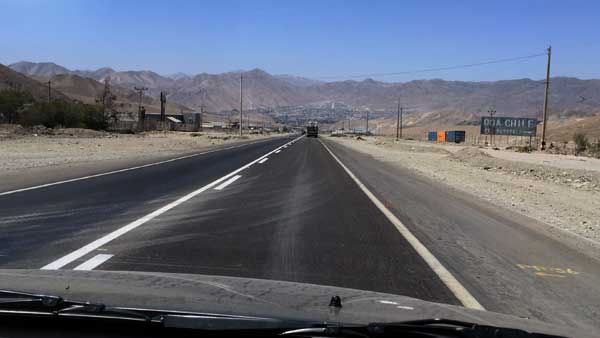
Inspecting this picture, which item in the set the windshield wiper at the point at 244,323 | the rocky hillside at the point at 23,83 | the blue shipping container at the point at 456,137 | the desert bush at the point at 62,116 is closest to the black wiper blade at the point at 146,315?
the windshield wiper at the point at 244,323

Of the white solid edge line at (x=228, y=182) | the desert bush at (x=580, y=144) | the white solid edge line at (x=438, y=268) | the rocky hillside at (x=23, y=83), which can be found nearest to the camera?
the white solid edge line at (x=438, y=268)

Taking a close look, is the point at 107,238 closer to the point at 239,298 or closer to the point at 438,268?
the point at 438,268

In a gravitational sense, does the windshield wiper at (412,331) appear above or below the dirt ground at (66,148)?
above

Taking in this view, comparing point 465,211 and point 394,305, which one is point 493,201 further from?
point 394,305

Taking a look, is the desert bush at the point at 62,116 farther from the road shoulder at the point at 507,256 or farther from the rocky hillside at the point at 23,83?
the road shoulder at the point at 507,256

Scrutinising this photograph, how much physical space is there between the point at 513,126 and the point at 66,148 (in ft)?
206

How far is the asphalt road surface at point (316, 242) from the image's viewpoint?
22.1ft

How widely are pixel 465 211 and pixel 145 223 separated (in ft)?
23.4

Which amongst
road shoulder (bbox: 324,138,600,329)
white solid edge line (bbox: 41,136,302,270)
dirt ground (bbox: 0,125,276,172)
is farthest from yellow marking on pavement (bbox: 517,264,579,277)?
dirt ground (bbox: 0,125,276,172)

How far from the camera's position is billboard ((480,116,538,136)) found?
272 feet

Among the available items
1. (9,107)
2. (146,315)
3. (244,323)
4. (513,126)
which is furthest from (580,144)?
(146,315)

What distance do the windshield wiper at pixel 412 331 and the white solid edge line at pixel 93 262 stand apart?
417 centimetres

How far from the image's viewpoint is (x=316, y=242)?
29.8 feet

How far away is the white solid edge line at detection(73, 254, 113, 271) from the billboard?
80.9 meters
